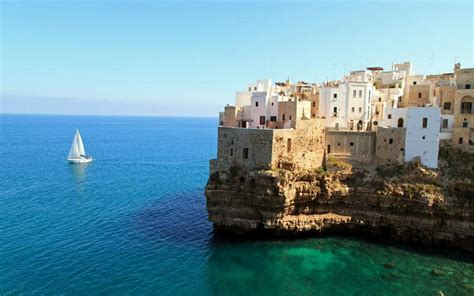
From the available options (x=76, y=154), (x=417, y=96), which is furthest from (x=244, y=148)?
(x=76, y=154)

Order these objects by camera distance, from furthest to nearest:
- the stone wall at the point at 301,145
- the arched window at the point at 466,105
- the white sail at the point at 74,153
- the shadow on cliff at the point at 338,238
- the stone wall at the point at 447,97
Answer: the white sail at the point at 74,153
the stone wall at the point at 447,97
the arched window at the point at 466,105
the stone wall at the point at 301,145
the shadow on cliff at the point at 338,238

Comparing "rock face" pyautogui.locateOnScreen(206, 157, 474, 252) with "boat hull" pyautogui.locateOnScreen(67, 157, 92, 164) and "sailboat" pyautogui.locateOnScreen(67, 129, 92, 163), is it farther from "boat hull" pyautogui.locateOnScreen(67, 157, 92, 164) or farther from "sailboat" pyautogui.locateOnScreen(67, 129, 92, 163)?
"sailboat" pyautogui.locateOnScreen(67, 129, 92, 163)

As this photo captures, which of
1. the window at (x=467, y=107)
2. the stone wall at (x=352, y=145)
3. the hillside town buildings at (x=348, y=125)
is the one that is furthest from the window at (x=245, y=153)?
the window at (x=467, y=107)

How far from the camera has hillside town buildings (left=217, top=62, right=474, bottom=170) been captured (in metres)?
36.7

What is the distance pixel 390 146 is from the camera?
38812 mm

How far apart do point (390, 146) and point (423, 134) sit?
346 cm

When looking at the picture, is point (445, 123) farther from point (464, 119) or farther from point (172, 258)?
point (172, 258)

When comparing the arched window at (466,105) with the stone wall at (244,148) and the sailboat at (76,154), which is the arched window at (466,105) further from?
the sailboat at (76,154)

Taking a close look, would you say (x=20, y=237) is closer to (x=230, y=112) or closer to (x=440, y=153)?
(x=230, y=112)

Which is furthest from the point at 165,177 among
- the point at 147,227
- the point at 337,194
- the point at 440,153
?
the point at 440,153

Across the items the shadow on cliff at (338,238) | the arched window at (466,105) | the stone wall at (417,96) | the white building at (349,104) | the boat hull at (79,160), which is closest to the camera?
the shadow on cliff at (338,238)

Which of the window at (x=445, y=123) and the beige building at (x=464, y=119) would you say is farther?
the window at (x=445, y=123)

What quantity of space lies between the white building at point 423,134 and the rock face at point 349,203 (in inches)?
58.6

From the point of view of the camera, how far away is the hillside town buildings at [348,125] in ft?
120
